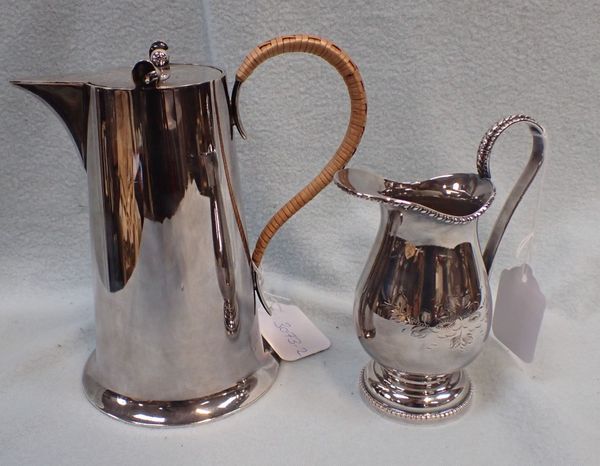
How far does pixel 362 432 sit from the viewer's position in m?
0.58

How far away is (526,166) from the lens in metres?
0.57

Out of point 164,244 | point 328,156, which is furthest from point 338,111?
point 164,244

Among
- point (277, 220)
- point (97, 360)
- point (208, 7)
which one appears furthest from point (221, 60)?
point (97, 360)

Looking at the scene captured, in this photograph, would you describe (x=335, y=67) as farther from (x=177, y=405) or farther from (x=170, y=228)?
(x=177, y=405)

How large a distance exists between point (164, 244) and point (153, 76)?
12cm

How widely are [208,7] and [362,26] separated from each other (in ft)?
0.51

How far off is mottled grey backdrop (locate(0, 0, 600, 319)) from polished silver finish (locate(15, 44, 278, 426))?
7.6 inches

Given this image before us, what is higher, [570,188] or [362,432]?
[570,188]

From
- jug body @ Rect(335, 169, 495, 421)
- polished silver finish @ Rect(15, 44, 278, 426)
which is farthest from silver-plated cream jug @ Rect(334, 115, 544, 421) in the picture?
polished silver finish @ Rect(15, 44, 278, 426)

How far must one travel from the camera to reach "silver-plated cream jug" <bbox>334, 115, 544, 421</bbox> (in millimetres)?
540

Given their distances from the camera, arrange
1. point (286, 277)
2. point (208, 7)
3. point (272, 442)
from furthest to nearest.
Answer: point (286, 277)
point (208, 7)
point (272, 442)

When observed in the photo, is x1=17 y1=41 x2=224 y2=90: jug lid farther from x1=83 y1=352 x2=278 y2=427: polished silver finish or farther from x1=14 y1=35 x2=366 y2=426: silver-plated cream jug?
x1=83 y1=352 x2=278 y2=427: polished silver finish

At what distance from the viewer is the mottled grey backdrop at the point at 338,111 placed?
2.38 feet

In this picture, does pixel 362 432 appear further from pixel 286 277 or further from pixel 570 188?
pixel 570 188
